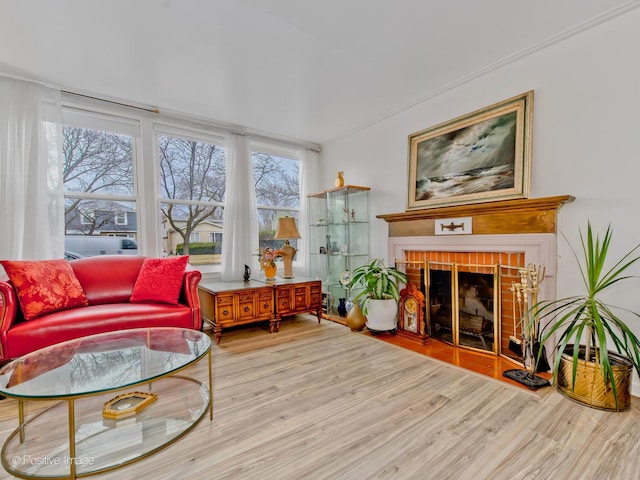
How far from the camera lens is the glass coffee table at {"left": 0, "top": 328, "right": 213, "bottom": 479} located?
136 cm

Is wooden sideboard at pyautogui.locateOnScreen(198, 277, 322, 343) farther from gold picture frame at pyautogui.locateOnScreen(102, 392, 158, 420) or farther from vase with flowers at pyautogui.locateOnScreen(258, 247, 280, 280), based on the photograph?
gold picture frame at pyautogui.locateOnScreen(102, 392, 158, 420)

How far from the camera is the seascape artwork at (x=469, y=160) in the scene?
2.61 meters

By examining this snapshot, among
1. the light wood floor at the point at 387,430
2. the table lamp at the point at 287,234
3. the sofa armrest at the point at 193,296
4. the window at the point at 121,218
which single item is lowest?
the light wood floor at the point at 387,430

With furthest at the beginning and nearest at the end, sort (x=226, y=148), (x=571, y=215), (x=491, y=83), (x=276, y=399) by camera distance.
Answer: (x=226, y=148) → (x=491, y=83) → (x=571, y=215) → (x=276, y=399)

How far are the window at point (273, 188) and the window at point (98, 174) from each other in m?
1.54

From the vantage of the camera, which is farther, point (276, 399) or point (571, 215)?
point (571, 215)

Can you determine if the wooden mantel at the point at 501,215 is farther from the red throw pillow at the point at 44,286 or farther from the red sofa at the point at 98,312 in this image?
the red throw pillow at the point at 44,286

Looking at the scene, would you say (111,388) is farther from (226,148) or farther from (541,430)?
(226,148)

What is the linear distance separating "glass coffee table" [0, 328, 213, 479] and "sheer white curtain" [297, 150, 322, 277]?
8.89 ft

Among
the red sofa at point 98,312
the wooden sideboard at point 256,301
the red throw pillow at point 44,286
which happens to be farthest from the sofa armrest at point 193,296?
the red throw pillow at point 44,286

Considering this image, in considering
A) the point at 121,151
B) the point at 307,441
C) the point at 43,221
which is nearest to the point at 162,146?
the point at 121,151

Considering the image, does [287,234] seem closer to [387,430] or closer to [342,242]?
[342,242]

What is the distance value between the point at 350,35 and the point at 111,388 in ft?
8.55

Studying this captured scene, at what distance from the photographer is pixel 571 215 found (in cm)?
226
